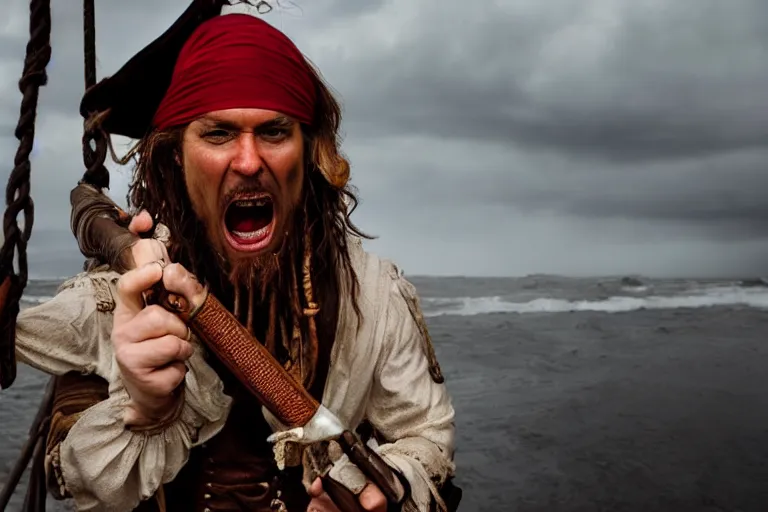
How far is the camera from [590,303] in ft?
61.6

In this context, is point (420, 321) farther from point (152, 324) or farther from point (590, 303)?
point (590, 303)

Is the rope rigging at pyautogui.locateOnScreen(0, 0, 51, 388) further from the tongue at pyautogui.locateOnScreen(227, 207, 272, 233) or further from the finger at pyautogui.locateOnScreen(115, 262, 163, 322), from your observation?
the tongue at pyautogui.locateOnScreen(227, 207, 272, 233)

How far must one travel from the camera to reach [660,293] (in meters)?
21.7

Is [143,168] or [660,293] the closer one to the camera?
[143,168]

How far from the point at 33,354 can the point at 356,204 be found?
92 cm

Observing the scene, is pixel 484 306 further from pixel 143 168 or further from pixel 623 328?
pixel 143 168

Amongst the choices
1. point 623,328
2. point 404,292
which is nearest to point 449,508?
point 404,292

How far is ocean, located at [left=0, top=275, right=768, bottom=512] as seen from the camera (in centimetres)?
513

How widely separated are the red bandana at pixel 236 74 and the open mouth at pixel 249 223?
23 centimetres

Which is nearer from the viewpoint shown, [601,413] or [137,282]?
[137,282]

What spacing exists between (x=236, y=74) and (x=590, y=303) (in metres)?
17.8

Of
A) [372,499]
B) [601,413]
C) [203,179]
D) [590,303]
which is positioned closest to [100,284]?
[203,179]

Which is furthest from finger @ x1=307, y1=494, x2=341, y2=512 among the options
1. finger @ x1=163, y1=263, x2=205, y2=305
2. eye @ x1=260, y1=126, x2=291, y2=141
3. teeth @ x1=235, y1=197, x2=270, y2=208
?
eye @ x1=260, y1=126, x2=291, y2=141

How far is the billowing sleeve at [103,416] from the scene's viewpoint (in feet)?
5.83
